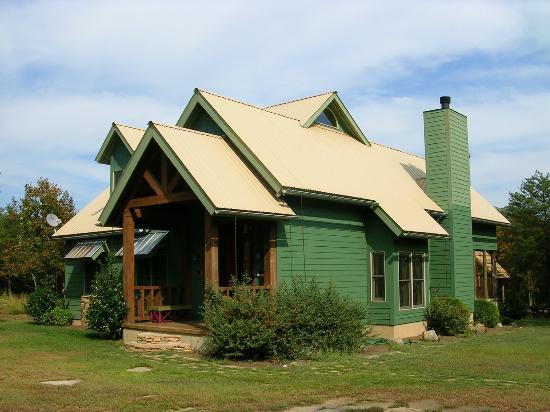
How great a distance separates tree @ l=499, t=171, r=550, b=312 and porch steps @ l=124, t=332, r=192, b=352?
64.8 ft

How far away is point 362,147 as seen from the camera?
24.4 m

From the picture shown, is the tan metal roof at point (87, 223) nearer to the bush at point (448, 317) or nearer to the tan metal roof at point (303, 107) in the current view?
the tan metal roof at point (303, 107)

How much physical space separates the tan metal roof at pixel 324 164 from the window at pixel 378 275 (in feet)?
4.65

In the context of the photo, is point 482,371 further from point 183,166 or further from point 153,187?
point 153,187

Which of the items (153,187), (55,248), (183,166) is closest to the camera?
(183,166)

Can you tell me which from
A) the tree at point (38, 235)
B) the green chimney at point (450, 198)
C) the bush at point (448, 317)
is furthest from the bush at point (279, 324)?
the tree at point (38, 235)

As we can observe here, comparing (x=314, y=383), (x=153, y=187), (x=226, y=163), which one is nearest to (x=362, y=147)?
(x=226, y=163)

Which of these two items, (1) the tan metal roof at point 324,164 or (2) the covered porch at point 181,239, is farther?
(1) the tan metal roof at point 324,164

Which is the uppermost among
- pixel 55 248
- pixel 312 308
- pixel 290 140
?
pixel 290 140

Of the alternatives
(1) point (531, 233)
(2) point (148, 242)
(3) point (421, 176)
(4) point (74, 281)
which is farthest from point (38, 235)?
(1) point (531, 233)

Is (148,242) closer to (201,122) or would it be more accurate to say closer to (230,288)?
(201,122)

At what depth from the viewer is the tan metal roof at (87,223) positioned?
1002 inches

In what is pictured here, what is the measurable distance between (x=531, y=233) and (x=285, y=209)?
1881 centimetres

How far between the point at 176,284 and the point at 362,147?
9145mm
